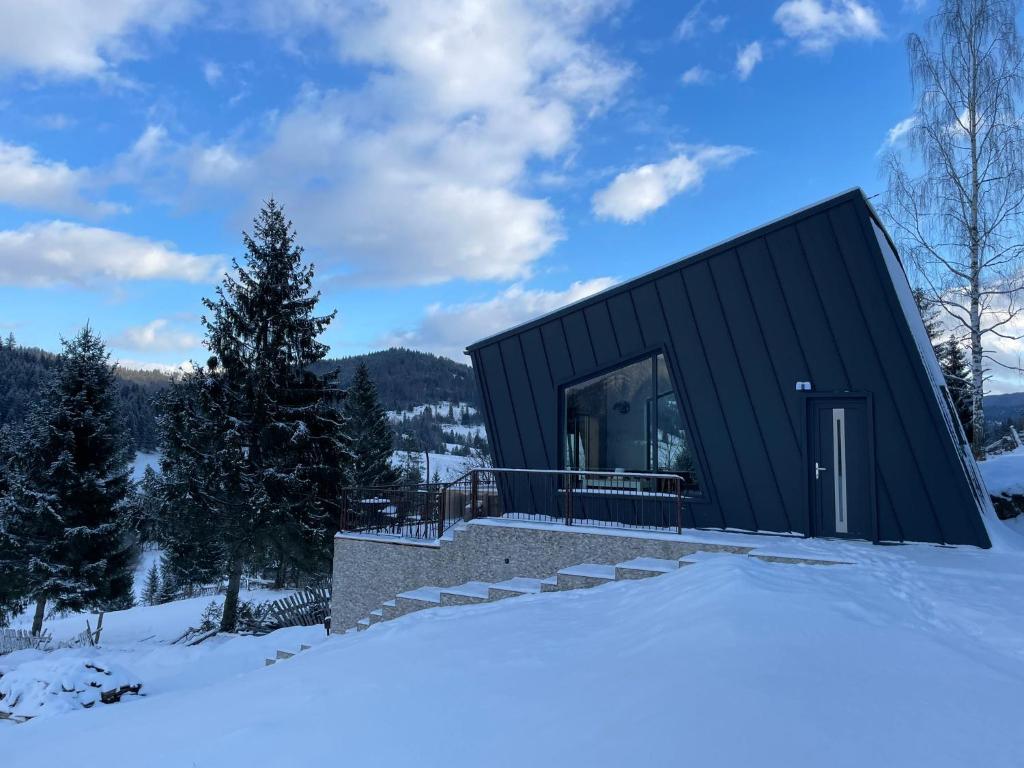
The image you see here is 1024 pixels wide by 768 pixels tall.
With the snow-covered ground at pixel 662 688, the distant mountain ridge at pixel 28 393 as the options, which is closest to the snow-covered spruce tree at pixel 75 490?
the snow-covered ground at pixel 662 688

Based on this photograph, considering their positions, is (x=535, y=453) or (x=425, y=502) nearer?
(x=535, y=453)

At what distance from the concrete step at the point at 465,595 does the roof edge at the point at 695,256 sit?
4.55m

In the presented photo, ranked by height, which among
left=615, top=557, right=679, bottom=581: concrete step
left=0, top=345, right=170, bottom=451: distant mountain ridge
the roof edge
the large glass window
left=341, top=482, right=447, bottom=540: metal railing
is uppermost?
left=0, top=345, right=170, bottom=451: distant mountain ridge

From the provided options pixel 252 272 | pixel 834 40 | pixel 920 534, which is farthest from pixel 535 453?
pixel 252 272

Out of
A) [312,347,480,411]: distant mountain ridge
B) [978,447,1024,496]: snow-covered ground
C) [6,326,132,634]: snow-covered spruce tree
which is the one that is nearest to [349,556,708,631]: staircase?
[978,447,1024,496]: snow-covered ground

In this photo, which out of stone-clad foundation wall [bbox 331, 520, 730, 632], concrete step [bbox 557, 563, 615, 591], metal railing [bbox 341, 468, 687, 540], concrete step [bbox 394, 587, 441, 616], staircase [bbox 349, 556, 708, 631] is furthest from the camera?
metal railing [bbox 341, 468, 687, 540]

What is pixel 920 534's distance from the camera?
7723 mm

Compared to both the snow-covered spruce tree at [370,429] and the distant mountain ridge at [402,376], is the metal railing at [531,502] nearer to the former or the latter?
the snow-covered spruce tree at [370,429]

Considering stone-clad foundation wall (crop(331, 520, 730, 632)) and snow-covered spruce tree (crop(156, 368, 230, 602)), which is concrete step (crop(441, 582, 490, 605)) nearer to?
stone-clad foundation wall (crop(331, 520, 730, 632))

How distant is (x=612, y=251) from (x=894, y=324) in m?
9.27

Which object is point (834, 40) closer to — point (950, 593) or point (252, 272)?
point (950, 593)

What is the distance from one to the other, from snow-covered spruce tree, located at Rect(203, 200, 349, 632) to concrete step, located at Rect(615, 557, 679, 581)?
11296mm

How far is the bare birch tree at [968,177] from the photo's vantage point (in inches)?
515

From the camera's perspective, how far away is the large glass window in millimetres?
9469
